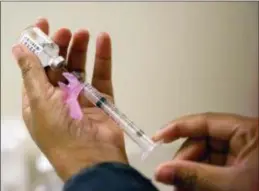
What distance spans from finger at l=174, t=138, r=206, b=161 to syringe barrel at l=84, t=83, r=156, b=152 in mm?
63

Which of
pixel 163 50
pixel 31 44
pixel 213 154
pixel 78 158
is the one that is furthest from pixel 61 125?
pixel 163 50

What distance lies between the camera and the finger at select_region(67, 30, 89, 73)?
91cm

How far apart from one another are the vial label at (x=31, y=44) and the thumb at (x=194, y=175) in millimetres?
345

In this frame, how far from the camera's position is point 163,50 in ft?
4.37

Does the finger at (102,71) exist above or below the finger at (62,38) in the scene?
below

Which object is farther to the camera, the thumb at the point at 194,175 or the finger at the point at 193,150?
the finger at the point at 193,150

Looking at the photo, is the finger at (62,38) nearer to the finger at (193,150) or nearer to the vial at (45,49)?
the vial at (45,49)

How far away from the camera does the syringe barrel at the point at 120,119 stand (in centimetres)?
78

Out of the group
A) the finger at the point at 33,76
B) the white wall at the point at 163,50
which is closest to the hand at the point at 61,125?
the finger at the point at 33,76

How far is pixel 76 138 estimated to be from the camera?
2.61 feet

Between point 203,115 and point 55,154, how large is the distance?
283mm

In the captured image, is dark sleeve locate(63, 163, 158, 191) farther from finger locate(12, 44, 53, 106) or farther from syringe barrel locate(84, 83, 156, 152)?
finger locate(12, 44, 53, 106)

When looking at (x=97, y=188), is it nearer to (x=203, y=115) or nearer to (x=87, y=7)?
(x=203, y=115)

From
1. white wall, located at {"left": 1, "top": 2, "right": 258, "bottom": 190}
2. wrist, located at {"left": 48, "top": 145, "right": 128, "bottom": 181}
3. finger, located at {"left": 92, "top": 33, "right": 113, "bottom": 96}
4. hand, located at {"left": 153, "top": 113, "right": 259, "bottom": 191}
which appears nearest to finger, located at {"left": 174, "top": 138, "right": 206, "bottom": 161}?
hand, located at {"left": 153, "top": 113, "right": 259, "bottom": 191}
